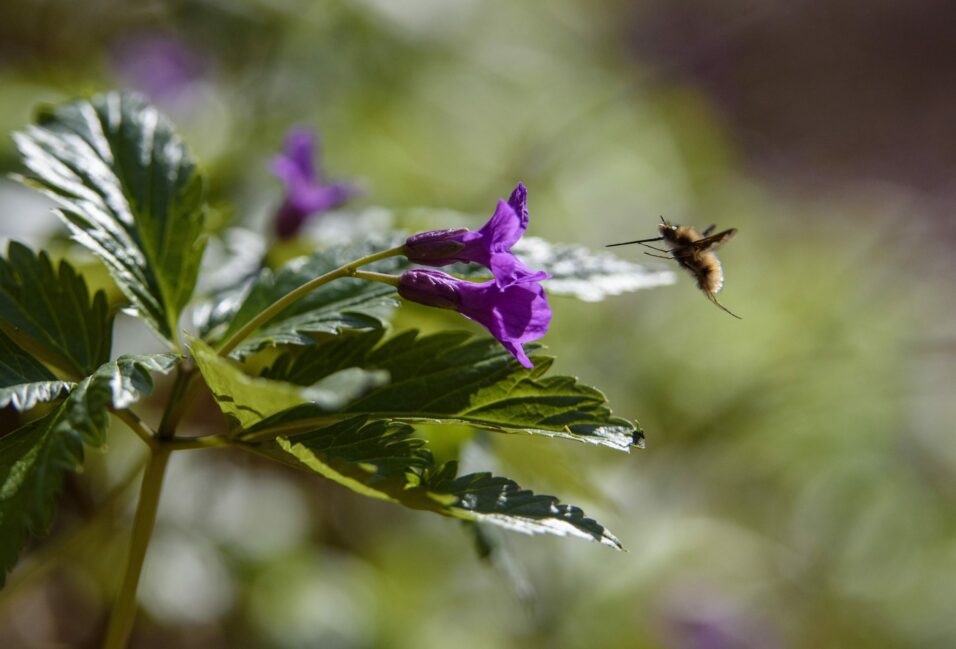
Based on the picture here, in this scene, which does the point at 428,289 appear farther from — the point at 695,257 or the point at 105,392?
the point at 695,257

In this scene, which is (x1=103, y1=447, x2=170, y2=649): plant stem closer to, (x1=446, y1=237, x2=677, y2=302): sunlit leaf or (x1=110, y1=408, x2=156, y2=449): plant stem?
(x1=110, y1=408, x2=156, y2=449): plant stem

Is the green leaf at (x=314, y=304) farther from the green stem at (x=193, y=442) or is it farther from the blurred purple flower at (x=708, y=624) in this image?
the blurred purple flower at (x=708, y=624)

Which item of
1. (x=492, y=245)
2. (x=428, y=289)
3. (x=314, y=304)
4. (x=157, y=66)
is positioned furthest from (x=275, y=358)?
(x=157, y=66)

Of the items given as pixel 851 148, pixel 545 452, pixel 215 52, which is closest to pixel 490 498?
pixel 545 452

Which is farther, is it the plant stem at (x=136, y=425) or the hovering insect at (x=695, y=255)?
the hovering insect at (x=695, y=255)

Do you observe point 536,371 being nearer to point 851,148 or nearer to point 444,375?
point 444,375

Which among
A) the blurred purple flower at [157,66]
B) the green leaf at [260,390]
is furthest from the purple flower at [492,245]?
the blurred purple flower at [157,66]
